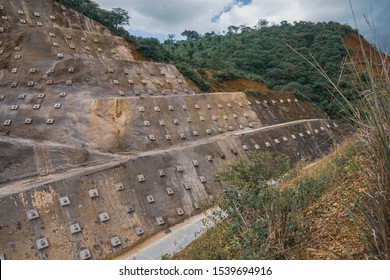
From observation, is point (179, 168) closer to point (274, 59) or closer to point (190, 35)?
point (274, 59)

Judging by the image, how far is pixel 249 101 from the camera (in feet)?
63.6

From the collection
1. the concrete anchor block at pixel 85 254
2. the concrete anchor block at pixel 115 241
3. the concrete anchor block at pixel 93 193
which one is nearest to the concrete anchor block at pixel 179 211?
the concrete anchor block at pixel 115 241

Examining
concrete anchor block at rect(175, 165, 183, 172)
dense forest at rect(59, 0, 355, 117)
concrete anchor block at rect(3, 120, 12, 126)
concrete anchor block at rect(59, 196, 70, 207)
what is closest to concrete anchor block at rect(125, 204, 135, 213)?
concrete anchor block at rect(59, 196, 70, 207)

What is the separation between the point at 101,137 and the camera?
12.9 m

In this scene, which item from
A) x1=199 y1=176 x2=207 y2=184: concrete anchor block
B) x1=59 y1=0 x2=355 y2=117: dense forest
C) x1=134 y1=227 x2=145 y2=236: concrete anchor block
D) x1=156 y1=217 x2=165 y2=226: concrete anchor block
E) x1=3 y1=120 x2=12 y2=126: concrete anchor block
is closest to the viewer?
x1=134 y1=227 x2=145 y2=236: concrete anchor block

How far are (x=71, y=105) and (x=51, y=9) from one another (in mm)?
11879

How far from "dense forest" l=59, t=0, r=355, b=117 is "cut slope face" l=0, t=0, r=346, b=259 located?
9.75 ft

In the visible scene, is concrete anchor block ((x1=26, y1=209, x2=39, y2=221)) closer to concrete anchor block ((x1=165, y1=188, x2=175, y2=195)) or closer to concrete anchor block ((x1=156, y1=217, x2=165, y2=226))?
concrete anchor block ((x1=156, y1=217, x2=165, y2=226))

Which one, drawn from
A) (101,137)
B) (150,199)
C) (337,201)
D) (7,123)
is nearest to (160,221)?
(150,199)

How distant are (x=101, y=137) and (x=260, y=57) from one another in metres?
24.0

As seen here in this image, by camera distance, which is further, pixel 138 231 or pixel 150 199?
pixel 150 199

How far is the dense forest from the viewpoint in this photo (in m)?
23.9

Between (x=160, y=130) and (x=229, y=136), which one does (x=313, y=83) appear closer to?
(x=229, y=136)

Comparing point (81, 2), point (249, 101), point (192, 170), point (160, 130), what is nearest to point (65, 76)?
point (160, 130)
